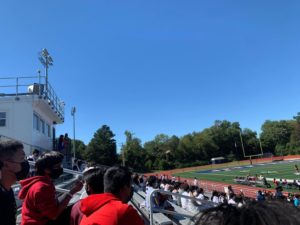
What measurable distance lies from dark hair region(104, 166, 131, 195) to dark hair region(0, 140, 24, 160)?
914mm

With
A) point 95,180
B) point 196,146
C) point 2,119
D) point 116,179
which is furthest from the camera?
point 196,146

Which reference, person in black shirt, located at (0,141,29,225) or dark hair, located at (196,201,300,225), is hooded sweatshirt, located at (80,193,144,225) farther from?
dark hair, located at (196,201,300,225)

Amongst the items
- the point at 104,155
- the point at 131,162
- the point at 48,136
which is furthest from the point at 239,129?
the point at 48,136

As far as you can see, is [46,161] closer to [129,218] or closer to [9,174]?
[9,174]

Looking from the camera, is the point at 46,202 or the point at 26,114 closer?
the point at 46,202

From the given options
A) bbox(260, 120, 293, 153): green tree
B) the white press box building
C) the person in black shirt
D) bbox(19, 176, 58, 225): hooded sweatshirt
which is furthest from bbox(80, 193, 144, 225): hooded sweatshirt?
bbox(260, 120, 293, 153): green tree

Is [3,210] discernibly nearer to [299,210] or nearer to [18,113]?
[299,210]

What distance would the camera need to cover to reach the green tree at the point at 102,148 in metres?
87.1

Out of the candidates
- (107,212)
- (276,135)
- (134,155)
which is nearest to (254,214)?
(107,212)

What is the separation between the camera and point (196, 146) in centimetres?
10912

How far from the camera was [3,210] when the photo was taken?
2.62 metres

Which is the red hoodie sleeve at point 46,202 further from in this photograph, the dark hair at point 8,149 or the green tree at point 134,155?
the green tree at point 134,155

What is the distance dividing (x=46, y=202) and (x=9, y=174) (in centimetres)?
44

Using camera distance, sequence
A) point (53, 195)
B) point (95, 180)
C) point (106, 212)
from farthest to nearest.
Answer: point (53, 195) → point (95, 180) → point (106, 212)
